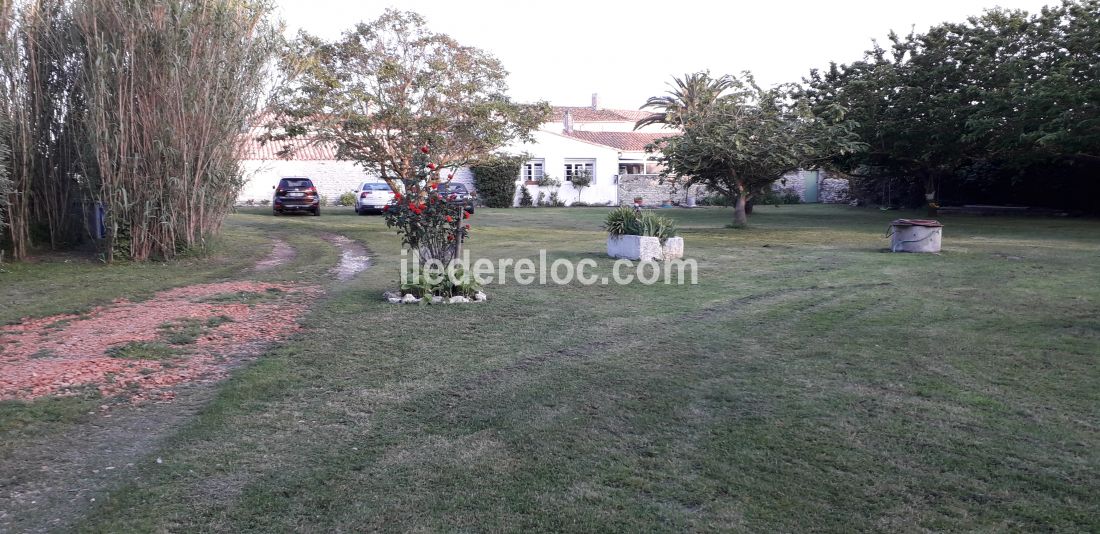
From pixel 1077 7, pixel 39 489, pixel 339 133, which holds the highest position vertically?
pixel 1077 7

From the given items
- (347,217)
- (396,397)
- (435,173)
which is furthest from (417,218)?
(347,217)

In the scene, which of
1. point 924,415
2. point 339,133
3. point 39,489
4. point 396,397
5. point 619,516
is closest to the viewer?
point 619,516

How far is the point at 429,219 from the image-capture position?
30.8 feet

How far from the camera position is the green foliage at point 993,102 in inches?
790

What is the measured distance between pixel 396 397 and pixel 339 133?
1759 cm

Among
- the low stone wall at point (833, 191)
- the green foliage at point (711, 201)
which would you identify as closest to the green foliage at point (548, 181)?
the green foliage at point (711, 201)

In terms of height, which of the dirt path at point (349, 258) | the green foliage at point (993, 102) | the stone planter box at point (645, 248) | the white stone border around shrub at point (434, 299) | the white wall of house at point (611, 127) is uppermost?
the white wall of house at point (611, 127)

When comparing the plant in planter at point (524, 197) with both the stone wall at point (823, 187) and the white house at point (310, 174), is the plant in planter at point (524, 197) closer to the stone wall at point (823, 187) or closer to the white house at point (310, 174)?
the white house at point (310, 174)

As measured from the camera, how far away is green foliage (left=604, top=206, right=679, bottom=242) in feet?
44.1

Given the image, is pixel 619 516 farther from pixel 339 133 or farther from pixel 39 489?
pixel 339 133

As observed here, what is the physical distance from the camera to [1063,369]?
5750mm

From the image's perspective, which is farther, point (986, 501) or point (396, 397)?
point (396, 397)

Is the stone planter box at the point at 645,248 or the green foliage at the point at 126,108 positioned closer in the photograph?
the green foliage at the point at 126,108

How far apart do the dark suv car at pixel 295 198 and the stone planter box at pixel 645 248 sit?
55.8ft
